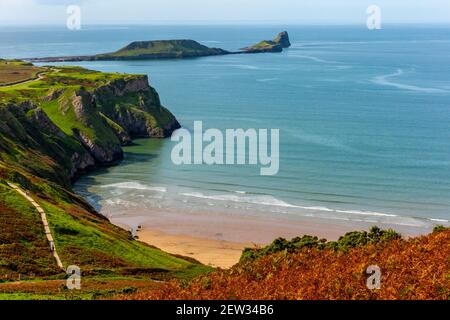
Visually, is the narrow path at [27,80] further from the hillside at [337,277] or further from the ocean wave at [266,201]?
the hillside at [337,277]

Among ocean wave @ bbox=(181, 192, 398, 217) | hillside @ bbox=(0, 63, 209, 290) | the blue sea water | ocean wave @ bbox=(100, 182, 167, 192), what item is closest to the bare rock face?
hillside @ bbox=(0, 63, 209, 290)

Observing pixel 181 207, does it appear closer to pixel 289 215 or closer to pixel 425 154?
pixel 289 215

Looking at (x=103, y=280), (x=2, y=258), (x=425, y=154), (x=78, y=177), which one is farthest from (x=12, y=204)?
(x=425, y=154)

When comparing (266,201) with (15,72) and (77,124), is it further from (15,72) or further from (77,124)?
(15,72)

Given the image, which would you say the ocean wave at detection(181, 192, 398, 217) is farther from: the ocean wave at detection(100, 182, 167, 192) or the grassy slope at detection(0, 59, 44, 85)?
the grassy slope at detection(0, 59, 44, 85)

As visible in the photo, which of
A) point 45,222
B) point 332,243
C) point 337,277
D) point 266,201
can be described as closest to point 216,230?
point 266,201

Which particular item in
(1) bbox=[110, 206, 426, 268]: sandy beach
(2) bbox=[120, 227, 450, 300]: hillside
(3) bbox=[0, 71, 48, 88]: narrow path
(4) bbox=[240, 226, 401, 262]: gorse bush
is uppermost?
(3) bbox=[0, 71, 48, 88]: narrow path
